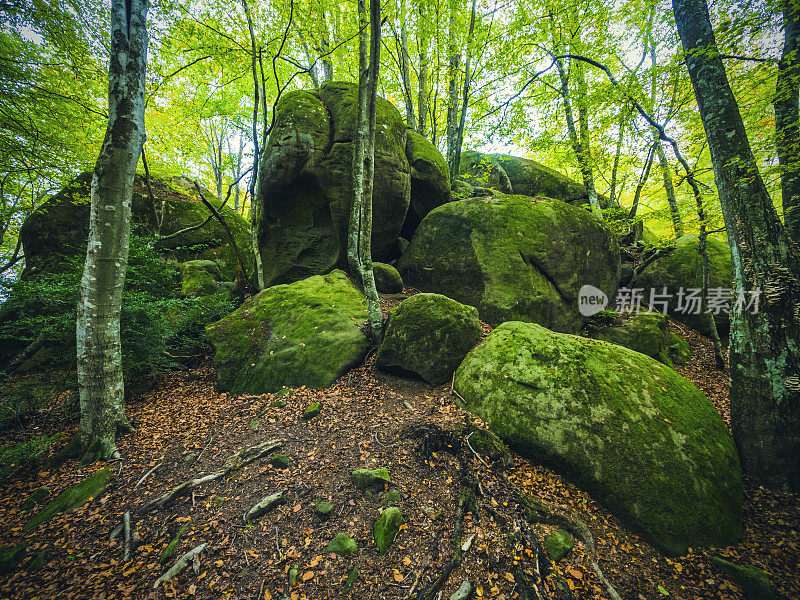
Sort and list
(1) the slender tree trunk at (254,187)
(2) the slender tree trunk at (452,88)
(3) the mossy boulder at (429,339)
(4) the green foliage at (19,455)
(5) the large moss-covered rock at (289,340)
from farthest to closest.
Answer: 1. (2) the slender tree trunk at (452,88)
2. (1) the slender tree trunk at (254,187)
3. (5) the large moss-covered rock at (289,340)
4. (3) the mossy boulder at (429,339)
5. (4) the green foliage at (19,455)

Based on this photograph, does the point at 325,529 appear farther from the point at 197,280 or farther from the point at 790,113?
the point at 790,113

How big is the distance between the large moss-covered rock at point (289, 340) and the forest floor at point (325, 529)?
1259 mm

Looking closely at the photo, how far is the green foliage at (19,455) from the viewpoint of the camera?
3803mm

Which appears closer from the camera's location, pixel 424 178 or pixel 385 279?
pixel 385 279

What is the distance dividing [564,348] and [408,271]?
555cm

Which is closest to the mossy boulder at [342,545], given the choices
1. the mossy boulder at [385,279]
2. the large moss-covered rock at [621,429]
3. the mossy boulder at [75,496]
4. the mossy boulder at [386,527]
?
the mossy boulder at [386,527]

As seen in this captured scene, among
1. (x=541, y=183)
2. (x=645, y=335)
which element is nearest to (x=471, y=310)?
(x=645, y=335)

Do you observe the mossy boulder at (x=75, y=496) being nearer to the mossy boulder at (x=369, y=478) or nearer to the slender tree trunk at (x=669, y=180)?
the mossy boulder at (x=369, y=478)

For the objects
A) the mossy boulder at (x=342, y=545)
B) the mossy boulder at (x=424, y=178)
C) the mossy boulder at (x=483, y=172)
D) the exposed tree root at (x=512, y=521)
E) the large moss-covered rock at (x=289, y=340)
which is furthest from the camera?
the mossy boulder at (x=483, y=172)

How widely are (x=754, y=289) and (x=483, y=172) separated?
472 inches

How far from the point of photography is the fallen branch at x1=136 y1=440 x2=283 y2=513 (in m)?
3.38

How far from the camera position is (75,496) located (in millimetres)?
3543

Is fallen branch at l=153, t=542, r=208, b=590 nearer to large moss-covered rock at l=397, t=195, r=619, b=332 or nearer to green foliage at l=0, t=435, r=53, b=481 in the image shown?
green foliage at l=0, t=435, r=53, b=481

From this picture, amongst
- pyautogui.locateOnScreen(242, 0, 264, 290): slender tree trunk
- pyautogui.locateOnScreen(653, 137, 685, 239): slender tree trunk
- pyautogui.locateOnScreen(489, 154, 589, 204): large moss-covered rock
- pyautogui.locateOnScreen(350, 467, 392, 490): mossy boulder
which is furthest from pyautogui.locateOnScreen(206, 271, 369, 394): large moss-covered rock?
pyautogui.locateOnScreen(489, 154, 589, 204): large moss-covered rock
